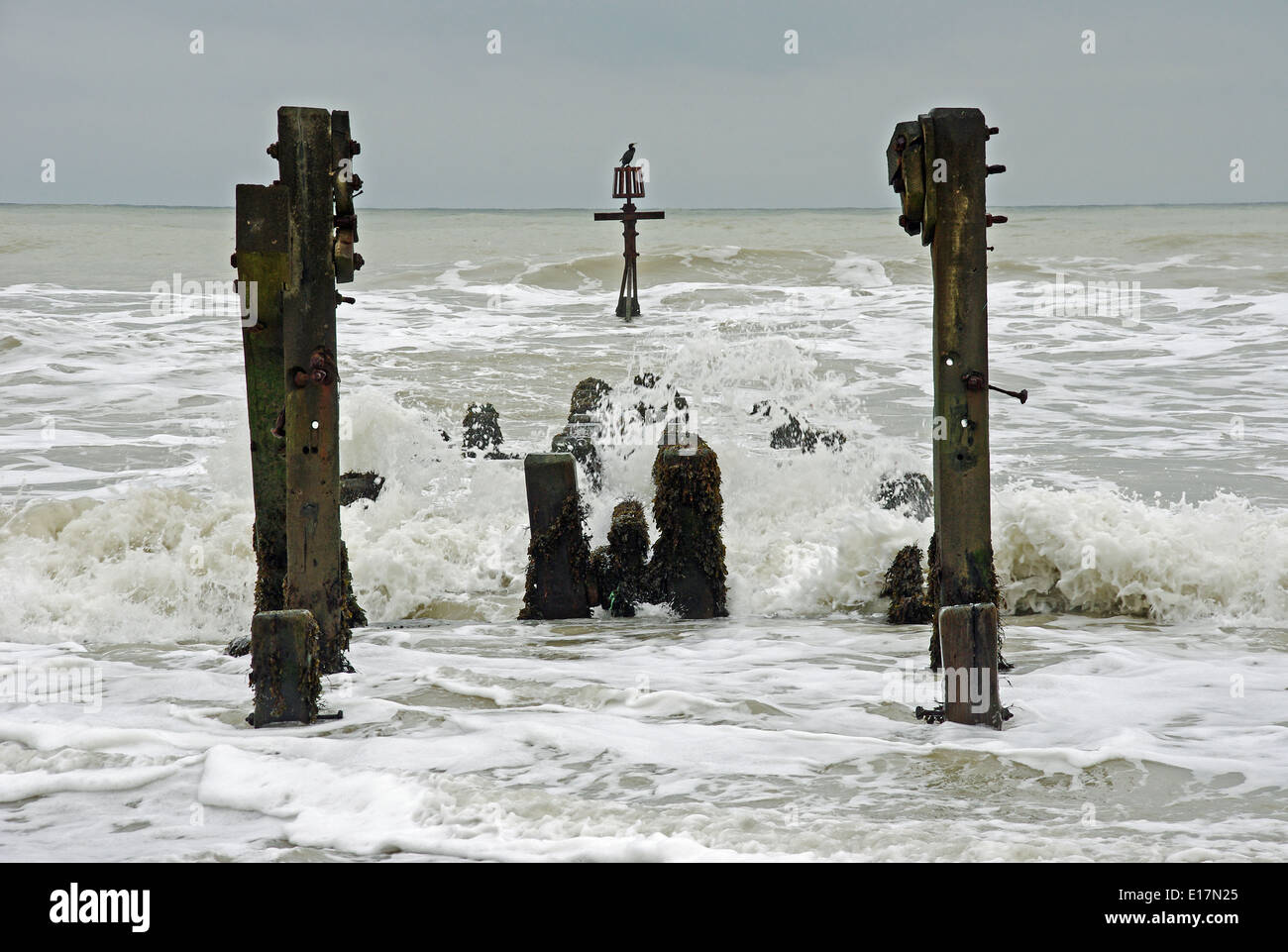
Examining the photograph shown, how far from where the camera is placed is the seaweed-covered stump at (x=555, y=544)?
7.34m

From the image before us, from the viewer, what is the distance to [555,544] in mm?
7438

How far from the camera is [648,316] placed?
25.6 metres

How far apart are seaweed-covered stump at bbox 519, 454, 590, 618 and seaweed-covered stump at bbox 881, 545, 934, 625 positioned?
6.19 feet

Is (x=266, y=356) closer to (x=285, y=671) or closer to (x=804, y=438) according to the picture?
(x=285, y=671)

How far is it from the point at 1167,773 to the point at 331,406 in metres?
3.84

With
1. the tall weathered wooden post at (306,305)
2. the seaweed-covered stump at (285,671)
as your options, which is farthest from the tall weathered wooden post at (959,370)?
the seaweed-covered stump at (285,671)

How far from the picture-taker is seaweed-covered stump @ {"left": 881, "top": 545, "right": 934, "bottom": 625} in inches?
287

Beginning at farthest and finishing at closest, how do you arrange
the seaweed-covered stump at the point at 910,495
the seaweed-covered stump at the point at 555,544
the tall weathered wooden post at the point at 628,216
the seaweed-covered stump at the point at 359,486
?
the tall weathered wooden post at the point at 628,216, the seaweed-covered stump at the point at 359,486, the seaweed-covered stump at the point at 910,495, the seaweed-covered stump at the point at 555,544

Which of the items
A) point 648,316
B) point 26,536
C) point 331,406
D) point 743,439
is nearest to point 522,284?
point 648,316

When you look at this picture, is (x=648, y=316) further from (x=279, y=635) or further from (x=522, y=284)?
(x=279, y=635)

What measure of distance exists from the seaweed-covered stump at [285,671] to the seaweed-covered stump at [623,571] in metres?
2.60

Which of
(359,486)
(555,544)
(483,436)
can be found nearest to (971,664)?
(555,544)

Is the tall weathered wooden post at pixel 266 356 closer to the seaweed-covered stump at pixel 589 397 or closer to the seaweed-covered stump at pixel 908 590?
the seaweed-covered stump at pixel 908 590

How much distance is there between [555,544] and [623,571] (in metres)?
0.47
